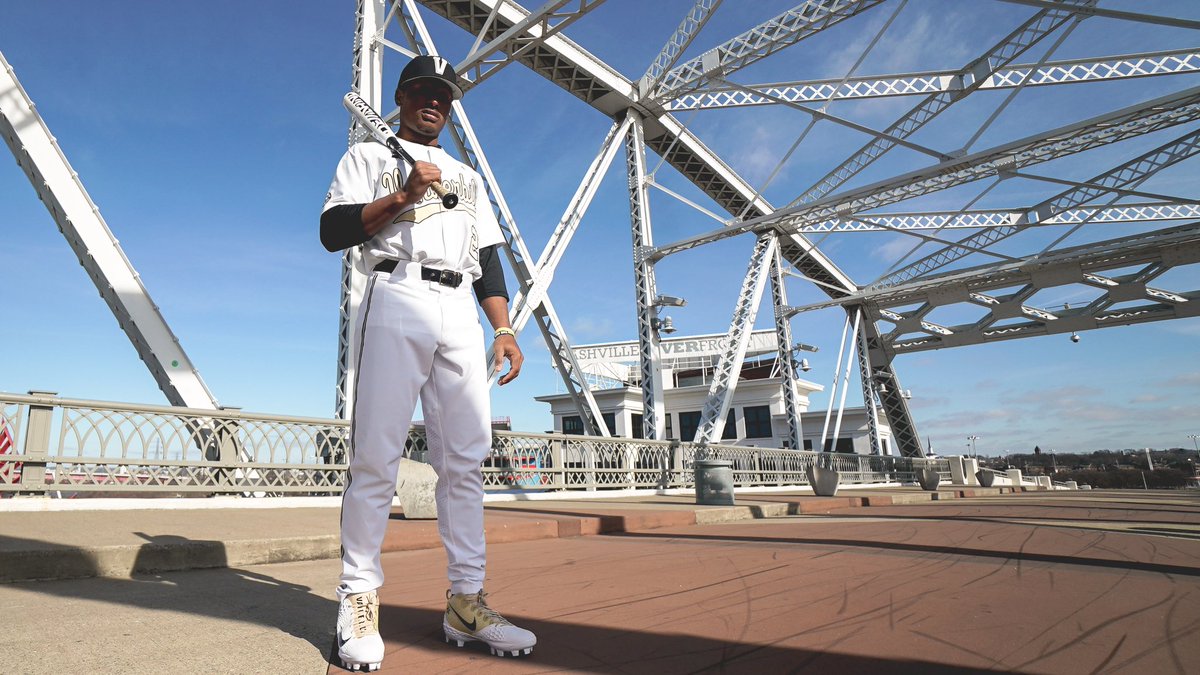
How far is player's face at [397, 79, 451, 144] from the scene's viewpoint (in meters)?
2.30

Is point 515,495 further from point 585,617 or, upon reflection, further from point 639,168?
point 639,168

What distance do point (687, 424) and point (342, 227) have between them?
107ft

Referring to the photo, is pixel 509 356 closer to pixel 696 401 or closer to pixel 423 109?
pixel 423 109

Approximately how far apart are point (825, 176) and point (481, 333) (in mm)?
16539

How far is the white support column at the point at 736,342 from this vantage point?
51.5ft

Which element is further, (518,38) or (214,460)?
(518,38)

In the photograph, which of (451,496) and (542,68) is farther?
(542,68)

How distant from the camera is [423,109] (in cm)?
233

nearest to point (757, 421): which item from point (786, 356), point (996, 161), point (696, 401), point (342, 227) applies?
point (696, 401)

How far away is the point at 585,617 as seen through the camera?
2.20 meters

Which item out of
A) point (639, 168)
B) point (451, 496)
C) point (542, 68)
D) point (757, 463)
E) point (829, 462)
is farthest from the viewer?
point (829, 462)

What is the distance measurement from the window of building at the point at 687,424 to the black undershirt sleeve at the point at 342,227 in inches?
1262

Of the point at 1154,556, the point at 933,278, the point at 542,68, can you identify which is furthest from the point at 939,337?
the point at 1154,556

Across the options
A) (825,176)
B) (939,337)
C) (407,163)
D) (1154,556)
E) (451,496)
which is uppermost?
(825,176)
